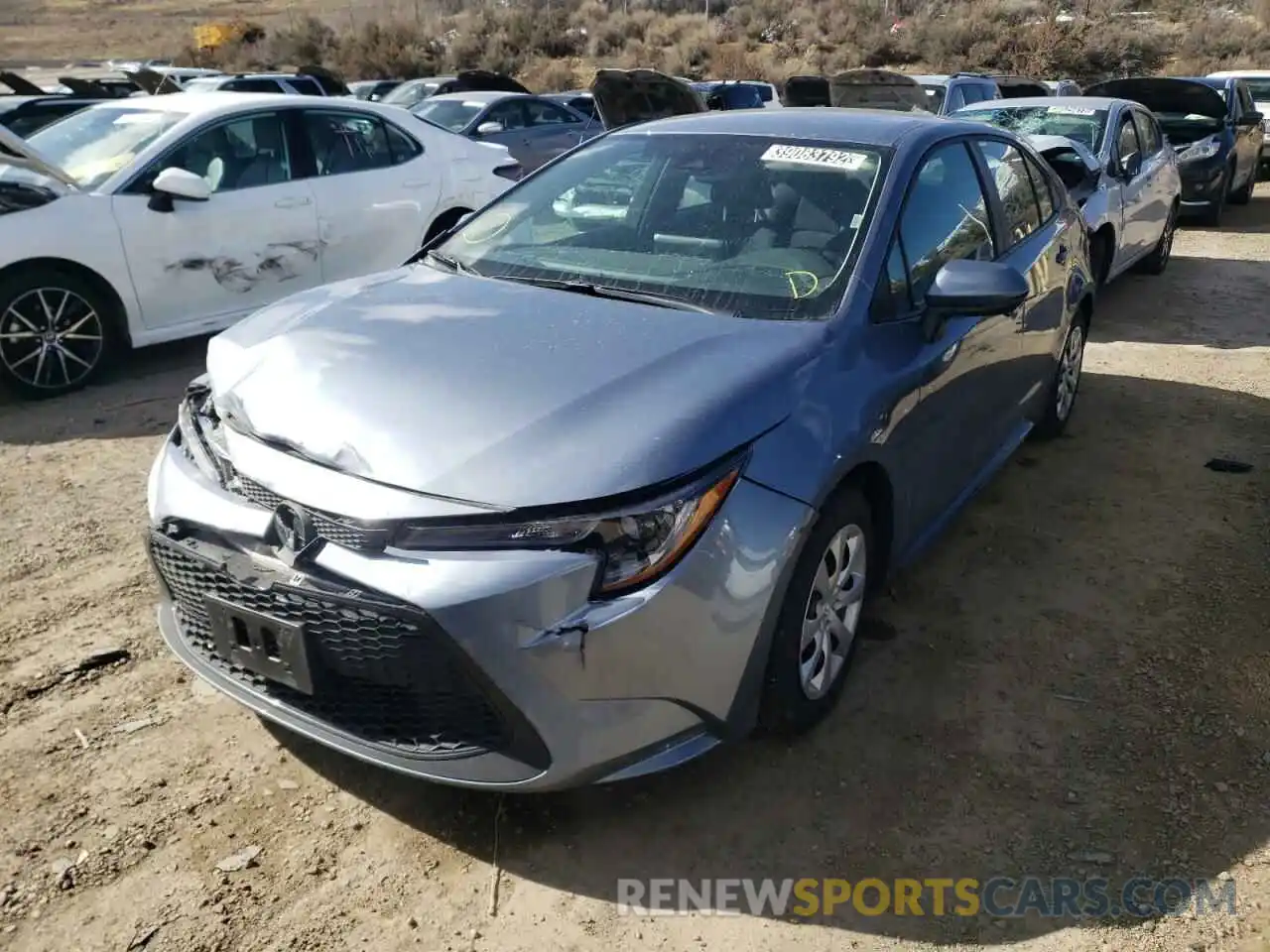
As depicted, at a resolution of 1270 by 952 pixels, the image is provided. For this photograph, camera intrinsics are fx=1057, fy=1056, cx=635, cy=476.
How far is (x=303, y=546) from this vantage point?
91.4 inches

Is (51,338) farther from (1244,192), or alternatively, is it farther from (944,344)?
(1244,192)

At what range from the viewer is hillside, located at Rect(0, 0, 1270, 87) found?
3231 cm

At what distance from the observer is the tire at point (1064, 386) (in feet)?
17.0

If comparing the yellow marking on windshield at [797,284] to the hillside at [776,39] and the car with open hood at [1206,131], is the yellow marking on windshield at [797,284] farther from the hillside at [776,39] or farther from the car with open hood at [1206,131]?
the hillside at [776,39]

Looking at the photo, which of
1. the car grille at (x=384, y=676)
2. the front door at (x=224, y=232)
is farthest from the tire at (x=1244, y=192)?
the car grille at (x=384, y=676)

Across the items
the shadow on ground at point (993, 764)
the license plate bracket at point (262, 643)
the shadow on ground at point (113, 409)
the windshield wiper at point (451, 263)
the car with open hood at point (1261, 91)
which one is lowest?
the car with open hood at point (1261, 91)

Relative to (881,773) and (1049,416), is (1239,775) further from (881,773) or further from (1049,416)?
(1049,416)

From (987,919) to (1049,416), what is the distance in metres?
3.42

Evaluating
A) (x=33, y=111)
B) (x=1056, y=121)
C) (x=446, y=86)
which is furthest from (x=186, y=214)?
(x=446, y=86)

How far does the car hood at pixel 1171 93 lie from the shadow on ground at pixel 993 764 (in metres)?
11.0

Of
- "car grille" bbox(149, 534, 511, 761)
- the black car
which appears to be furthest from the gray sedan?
"car grille" bbox(149, 534, 511, 761)

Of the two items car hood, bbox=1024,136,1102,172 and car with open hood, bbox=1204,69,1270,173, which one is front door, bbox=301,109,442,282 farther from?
car with open hood, bbox=1204,69,1270,173

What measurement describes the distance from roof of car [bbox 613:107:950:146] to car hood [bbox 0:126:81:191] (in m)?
3.12

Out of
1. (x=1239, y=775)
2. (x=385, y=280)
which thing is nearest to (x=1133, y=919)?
(x=1239, y=775)
